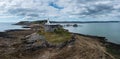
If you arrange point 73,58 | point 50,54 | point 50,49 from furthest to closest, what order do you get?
point 50,49
point 50,54
point 73,58

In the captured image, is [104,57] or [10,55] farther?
[10,55]

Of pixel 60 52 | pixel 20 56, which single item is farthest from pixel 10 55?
pixel 60 52

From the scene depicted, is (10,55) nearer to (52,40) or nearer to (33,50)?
(33,50)

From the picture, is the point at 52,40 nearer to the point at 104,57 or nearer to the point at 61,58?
the point at 61,58

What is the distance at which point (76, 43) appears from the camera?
46781mm

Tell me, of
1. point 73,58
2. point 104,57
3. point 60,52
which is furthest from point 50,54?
point 104,57

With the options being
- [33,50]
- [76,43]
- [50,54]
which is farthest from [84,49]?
[33,50]

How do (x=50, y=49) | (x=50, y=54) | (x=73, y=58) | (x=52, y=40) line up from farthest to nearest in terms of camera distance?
1. (x=52, y=40)
2. (x=50, y=49)
3. (x=50, y=54)
4. (x=73, y=58)

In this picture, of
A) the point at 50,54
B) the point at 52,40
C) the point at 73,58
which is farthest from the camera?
the point at 52,40

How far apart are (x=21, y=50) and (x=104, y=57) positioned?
1655 centimetres

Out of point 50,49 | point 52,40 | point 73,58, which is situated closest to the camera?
point 73,58

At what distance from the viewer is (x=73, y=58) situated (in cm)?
4106

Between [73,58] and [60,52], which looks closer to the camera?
[73,58]

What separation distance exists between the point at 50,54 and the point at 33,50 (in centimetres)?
572
